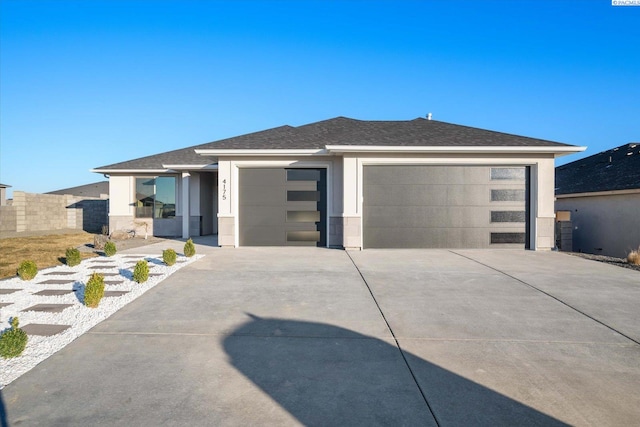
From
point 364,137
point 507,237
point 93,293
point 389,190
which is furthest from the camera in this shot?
point 364,137

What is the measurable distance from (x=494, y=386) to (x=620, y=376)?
1346mm

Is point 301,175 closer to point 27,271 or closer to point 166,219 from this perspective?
point 27,271

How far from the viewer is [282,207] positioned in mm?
12148

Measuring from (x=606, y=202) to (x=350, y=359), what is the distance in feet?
53.5

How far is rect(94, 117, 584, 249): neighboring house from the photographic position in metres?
11.4

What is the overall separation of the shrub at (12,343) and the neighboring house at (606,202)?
17513mm

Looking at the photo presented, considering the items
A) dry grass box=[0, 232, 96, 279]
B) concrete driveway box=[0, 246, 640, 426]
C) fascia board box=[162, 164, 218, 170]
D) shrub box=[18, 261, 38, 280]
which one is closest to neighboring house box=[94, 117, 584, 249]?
fascia board box=[162, 164, 218, 170]

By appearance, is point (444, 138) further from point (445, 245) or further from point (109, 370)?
point (109, 370)

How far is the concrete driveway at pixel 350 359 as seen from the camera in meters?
2.68

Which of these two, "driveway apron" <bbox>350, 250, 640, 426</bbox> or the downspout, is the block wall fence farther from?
"driveway apron" <bbox>350, 250, 640, 426</bbox>

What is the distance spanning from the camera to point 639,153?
16.1m

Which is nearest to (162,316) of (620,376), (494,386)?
(494,386)

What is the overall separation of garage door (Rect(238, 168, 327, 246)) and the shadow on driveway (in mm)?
8023

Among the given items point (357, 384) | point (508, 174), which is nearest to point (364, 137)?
point (508, 174)
